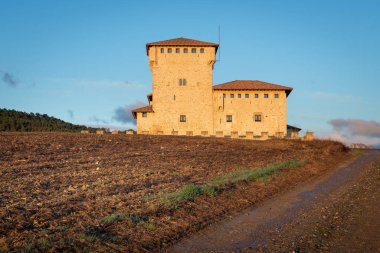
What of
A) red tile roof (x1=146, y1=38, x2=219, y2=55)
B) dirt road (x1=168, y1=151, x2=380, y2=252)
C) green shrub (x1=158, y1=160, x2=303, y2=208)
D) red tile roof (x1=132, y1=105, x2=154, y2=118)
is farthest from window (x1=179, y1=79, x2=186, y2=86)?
dirt road (x1=168, y1=151, x2=380, y2=252)

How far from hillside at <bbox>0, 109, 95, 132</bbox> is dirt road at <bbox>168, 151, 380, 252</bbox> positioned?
60.8m

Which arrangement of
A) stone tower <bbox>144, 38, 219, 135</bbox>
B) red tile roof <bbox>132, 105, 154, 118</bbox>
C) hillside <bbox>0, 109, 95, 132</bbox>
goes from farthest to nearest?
hillside <bbox>0, 109, 95, 132</bbox> → red tile roof <bbox>132, 105, 154, 118</bbox> → stone tower <bbox>144, 38, 219, 135</bbox>

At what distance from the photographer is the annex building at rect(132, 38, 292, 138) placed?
183ft

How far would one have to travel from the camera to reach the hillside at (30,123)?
70.9 metres

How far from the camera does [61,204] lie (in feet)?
45.8

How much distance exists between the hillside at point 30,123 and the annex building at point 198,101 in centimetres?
2548

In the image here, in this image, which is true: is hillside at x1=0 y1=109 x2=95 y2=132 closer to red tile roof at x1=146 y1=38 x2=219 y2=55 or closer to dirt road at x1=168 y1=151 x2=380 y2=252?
red tile roof at x1=146 y1=38 x2=219 y2=55

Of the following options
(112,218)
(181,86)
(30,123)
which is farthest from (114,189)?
(30,123)

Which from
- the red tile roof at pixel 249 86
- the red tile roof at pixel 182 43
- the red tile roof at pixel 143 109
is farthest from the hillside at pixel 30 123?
the red tile roof at pixel 249 86

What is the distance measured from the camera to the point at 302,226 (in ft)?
38.2

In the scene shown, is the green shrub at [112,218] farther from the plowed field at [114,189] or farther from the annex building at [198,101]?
the annex building at [198,101]

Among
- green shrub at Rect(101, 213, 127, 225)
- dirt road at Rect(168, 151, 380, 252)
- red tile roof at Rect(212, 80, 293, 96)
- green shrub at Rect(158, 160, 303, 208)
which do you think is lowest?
dirt road at Rect(168, 151, 380, 252)

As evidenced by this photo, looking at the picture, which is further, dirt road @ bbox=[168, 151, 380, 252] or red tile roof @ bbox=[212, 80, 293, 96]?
red tile roof @ bbox=[212, 80, 293, 96]

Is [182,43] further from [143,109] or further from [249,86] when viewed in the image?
[249,86]
